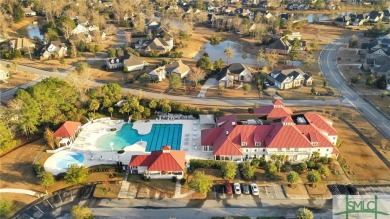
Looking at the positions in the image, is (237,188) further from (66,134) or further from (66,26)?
(66,26)

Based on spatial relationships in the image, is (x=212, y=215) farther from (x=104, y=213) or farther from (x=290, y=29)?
(x=290, y=29)

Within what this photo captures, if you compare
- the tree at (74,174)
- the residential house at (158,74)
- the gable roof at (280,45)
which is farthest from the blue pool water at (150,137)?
the gable roof at (280,45)

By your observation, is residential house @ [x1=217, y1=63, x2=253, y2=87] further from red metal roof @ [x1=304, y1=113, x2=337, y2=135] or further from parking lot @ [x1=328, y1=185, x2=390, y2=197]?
parking lot @ [x1=328, y1=185, x2=390, y2=197]

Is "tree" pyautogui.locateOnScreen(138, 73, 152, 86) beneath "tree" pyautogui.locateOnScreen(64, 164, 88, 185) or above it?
above

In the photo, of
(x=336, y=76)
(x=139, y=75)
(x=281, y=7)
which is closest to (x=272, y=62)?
(x=336, y=76)

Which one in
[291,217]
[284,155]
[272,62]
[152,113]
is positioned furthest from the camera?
[272,62]

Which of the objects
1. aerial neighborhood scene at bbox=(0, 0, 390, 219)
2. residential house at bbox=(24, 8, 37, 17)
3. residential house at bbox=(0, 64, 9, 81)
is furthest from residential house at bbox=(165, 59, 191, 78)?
residential house at bbox=(24, 8, 37, 17)

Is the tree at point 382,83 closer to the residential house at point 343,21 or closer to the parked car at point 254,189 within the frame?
the parked car at point 254,189

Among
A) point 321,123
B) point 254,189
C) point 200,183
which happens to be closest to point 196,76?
point 321,123
